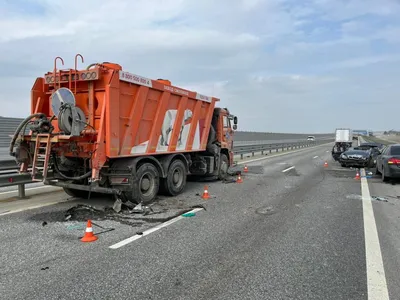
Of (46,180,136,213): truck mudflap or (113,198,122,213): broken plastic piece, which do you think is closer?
(113,198,122,213): broken plastic piece

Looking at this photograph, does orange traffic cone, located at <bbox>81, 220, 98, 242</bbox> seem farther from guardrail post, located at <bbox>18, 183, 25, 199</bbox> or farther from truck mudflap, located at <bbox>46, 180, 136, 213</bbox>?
guardrail post, located at <bbox>18, 183, 25, 199</bbox>

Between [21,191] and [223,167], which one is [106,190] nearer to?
[21,191]

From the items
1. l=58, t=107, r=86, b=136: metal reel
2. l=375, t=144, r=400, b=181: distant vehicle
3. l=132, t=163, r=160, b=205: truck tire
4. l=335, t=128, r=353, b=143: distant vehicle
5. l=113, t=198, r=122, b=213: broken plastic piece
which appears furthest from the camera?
l=335, t=128, r=353, b=143: distant vehicle

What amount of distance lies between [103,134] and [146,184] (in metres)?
1.78

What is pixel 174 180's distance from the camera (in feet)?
32.0

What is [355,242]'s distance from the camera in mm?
5516

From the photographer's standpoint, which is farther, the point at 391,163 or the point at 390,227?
the point at 391,163

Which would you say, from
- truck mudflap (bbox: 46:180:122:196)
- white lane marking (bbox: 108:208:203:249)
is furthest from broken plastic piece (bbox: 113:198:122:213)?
white lane marking (bbox: 108:208:203:249)

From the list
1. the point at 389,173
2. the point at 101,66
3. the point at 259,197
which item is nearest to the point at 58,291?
the point at 101,66

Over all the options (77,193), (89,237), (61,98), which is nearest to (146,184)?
(77,193)

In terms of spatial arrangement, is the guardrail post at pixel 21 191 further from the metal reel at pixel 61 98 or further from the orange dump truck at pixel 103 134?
the metal reel at pixel 61 98

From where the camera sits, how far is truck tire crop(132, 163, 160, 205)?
8016mm

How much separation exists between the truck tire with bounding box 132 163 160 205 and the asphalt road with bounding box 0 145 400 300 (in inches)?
20.5

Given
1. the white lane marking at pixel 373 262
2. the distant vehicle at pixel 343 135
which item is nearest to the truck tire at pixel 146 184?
the white lane marking at pixel 373 262
